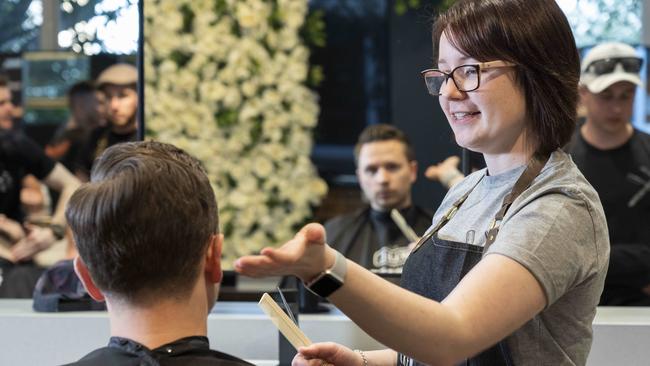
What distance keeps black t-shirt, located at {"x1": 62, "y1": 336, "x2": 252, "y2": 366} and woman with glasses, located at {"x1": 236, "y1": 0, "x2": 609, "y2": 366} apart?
0.17 metres

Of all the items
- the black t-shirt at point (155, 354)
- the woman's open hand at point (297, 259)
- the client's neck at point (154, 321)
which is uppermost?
the woman's open hand at point (297, 259)

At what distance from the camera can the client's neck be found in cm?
144

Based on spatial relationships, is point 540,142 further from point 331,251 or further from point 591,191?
point 331,251

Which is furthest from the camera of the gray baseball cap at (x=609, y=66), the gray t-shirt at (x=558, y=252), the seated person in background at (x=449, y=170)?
the gray baseball cap at (x=609, y=66)

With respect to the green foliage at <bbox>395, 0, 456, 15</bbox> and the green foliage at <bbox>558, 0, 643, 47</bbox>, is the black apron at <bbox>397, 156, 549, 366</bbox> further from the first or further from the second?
the green foliage at <bbox>395, 0, 456, 15</bbox>

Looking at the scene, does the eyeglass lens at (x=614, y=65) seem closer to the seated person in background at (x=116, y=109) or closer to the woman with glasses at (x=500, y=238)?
the seated person in background at (x=116, y=109)

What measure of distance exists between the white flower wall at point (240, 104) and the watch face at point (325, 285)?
233 centimetres

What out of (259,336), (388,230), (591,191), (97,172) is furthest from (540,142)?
(388,230)

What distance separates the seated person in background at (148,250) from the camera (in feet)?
4.64

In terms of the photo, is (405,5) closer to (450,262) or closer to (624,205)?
(624,205)

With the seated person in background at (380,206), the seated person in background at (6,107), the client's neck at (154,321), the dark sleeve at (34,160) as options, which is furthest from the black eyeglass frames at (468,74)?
the seated person in background at (6,107)

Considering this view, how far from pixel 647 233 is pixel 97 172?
7.61 feet

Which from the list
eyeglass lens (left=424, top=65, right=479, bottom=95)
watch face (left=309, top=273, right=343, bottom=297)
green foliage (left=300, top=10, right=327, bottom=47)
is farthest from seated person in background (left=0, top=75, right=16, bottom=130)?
watch face (left=309, top=273, right=343, bottom=297)

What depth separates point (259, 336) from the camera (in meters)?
2.30
